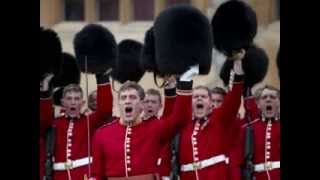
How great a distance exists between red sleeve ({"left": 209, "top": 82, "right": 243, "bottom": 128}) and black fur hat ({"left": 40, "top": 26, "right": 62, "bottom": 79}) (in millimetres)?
788

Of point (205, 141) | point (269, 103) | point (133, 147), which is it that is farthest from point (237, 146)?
point (133, 147)

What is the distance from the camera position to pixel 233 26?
17.4ft

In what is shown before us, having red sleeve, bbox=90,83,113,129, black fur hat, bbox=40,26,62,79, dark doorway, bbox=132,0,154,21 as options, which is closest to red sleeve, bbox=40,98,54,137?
black fur hat, bbox=40,26,62,79

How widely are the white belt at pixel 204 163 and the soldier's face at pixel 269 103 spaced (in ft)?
0.93

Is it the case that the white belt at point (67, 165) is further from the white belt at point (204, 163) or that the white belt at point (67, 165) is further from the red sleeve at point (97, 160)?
the white belt at point (204, 163)

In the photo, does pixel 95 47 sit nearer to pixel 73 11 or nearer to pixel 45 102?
pixel 73 11

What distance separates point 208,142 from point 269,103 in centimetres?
34

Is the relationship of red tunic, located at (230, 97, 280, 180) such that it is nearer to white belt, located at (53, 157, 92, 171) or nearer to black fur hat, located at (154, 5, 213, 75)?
black fur hat, located at (154, 5, 213, 75)

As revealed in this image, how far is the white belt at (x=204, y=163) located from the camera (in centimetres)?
546

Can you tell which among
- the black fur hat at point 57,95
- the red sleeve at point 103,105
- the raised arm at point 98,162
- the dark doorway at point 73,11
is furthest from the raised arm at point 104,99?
the dark doorway at point 73,11

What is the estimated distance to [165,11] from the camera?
17.6 feet
